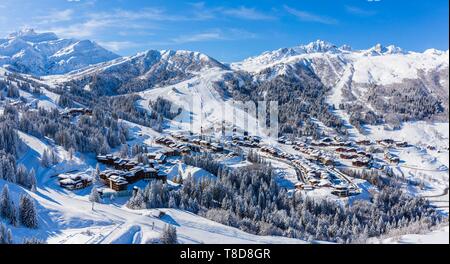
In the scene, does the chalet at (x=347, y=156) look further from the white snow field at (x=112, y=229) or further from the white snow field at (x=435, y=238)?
the white snow field at (x=435, y=238)

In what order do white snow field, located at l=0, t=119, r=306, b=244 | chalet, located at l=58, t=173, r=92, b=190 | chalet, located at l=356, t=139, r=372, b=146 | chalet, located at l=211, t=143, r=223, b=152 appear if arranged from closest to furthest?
white snow field, located at l=0, t=119, r=306, b=244
chalet, located at l=58, t=173, r=92, b=190
chalet, located at l=211, t=143, r=223, b=152
chalet, located at l=356, t=139, r=372, b=146

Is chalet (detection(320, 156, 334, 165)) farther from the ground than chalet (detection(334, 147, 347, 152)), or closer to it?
closer to it

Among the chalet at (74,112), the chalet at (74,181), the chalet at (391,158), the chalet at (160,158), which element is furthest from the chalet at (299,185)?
the chalet at (74,112)

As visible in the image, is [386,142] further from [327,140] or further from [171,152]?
[171,152]

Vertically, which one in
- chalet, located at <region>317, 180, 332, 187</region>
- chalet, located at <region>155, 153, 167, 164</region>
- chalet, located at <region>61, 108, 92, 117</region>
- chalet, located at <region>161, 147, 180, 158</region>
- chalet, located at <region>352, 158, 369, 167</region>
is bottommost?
chalet, located at <region>317, 180, 332, 187</region>

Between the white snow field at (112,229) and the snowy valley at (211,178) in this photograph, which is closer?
the white snow field at (112,229)

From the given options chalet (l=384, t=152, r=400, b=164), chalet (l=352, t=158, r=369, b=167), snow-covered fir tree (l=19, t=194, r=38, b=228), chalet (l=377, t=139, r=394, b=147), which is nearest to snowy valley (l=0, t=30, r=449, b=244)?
snow-covered fir tree (l=19, t=194, r=38, b=228)

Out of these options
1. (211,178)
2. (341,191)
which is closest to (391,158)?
(341,191)

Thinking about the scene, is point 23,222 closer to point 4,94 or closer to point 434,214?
point 434,214

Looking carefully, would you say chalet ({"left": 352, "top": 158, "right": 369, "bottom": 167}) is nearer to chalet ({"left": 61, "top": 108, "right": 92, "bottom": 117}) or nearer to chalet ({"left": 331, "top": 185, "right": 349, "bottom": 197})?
chalet ({"left": 331, "top": 185, "right": 349, "bottom": 197})
